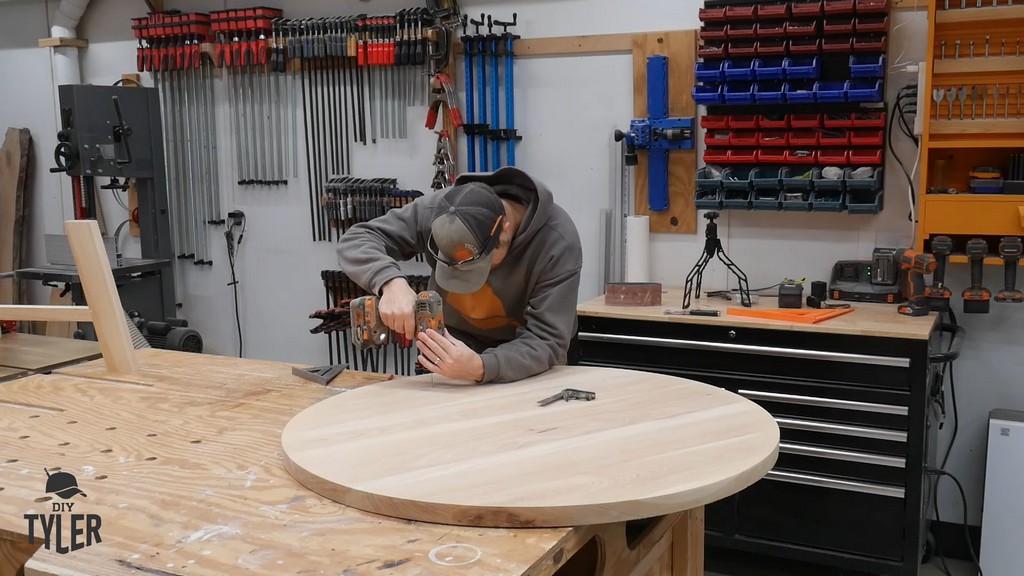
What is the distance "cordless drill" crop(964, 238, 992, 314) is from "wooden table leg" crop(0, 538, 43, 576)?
288cm

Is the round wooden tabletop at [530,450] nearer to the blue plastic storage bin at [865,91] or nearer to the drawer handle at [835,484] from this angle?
the drawer handle at [835,484]

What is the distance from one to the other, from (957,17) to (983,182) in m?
0.57

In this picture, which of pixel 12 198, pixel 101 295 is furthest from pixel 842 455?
pixel 12 198

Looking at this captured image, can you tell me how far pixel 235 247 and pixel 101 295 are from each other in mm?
2599

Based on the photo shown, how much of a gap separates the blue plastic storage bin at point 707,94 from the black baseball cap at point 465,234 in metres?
1.62

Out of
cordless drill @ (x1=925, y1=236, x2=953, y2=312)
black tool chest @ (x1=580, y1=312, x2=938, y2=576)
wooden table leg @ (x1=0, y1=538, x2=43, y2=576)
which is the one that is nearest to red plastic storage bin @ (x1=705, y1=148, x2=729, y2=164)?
black tool chest @ (x1=580, y1=312, x2=938, y2=576)

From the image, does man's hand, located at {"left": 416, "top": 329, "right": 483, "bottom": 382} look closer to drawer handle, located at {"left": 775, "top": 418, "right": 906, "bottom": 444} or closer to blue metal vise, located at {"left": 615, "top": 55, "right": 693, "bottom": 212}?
drawer handle, located at {"left": 775, "top": 418, "right": 906, "bottom": 444}

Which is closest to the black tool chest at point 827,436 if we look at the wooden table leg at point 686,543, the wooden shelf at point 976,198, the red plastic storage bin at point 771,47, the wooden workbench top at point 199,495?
the wooden shelf at point 976,198

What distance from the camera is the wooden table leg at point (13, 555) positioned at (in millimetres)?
1459

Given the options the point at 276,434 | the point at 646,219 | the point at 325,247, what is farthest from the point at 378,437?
the point at 325,247

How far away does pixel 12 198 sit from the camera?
546 cm

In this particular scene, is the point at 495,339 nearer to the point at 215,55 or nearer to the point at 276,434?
the point at 276,434

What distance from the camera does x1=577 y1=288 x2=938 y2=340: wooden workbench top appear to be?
2.90 m

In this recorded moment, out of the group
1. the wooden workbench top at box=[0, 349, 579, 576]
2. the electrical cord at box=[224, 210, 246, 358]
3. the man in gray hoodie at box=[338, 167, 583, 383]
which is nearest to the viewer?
the wooden workbench top at box=[0, 349, 579, 576]
